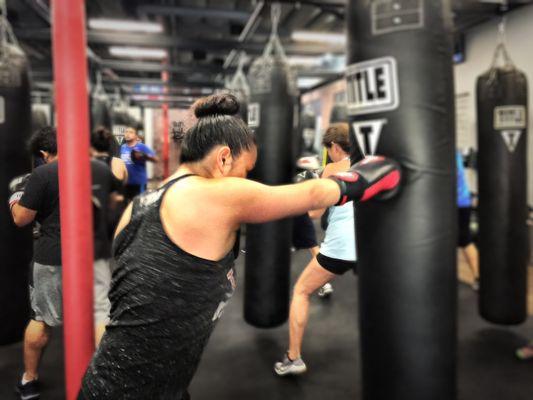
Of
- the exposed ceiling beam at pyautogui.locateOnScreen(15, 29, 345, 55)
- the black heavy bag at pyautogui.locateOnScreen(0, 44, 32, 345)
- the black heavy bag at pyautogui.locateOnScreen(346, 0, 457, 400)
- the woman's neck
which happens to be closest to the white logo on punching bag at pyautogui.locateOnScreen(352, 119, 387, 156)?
the black heavy bag at pyautogui.locateOnScreen(346, 0, 457, 400)

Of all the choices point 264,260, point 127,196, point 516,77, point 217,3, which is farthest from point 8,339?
point 217,3

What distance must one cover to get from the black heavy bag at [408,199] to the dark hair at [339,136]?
0.09 meters

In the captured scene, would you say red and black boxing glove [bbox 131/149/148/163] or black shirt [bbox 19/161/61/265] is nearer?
red and black boxing glove [bbox 131/149/148/163]

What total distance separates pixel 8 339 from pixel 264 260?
1583 mm

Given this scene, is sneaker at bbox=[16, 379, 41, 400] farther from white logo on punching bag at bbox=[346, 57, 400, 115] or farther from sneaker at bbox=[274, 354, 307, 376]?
white logo on punching bag at bbox=[346, 57, 400, 115]

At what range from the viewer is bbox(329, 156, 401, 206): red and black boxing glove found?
101cm

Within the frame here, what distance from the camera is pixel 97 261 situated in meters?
1.34

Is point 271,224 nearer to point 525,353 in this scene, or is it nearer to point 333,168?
point 333,168

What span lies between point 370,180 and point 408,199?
0.56ft

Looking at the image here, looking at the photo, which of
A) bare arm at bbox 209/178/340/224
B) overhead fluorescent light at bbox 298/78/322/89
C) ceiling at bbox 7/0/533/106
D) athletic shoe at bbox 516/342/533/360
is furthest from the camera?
overhead fluorescent light at bbox 298/78/322/89

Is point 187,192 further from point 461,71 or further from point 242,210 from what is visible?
point 461,71

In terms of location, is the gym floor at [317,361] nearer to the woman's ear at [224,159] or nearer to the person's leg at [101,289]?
the person's leg at [101,289]

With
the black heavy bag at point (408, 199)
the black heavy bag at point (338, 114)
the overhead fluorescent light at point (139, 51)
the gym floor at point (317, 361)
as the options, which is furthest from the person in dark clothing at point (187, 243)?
the overhead fluorescent light at point (139, 51)

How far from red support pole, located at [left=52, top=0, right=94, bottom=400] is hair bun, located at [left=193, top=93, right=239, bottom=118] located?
366 millimetres
